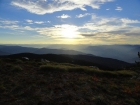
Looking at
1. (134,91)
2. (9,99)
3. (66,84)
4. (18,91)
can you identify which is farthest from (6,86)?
(134,91)

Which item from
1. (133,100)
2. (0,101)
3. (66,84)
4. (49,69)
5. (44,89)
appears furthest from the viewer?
(49,69)

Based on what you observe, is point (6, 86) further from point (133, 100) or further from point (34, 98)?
point (133, 100)

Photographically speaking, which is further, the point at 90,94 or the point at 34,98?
the point at 90,94

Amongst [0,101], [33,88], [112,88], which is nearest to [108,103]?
[112,88]

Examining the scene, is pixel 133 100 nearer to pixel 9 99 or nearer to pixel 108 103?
pixel 108 103

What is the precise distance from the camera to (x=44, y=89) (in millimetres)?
13508

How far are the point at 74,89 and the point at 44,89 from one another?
7.92ft

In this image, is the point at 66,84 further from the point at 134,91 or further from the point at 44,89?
the point at 134,91

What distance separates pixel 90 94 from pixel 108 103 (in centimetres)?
176

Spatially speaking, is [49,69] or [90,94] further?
[49,69]

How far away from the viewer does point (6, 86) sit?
14.1 m

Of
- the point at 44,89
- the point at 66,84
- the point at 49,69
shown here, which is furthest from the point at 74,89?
the point at 49,69

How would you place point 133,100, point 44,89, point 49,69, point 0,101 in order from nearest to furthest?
point 0,101
point 133,100
point 44,89
point 49,69

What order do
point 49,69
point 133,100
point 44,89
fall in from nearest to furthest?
point 133,100, point 44,89, point 49,69
